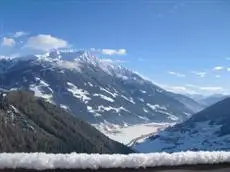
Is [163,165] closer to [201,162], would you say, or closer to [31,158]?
[201,162]

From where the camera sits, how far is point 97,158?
5.75 feet

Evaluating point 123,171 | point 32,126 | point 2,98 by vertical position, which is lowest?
point 123,171

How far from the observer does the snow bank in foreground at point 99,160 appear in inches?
64.2

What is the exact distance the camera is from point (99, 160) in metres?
1.75

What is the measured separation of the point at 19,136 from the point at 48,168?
577 ft

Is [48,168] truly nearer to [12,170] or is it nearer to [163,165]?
[12,170]

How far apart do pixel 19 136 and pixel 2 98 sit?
101 feet

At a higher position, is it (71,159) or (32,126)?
(32,126)

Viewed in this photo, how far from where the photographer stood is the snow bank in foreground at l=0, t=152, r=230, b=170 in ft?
5.35

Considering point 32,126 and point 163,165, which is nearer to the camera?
point 163,165

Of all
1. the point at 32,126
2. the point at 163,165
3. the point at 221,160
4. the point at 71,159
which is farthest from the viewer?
the point at 32,126

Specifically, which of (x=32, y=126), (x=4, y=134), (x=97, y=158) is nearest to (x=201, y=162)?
(x=97, y=158)

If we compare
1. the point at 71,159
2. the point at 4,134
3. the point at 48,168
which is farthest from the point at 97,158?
the point at 4,134

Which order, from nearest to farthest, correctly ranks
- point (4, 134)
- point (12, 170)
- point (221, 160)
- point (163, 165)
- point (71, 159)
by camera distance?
point (12, 170)
point (71, 159)
point (163, 165)
point (221, 160)
point (4, 134)
